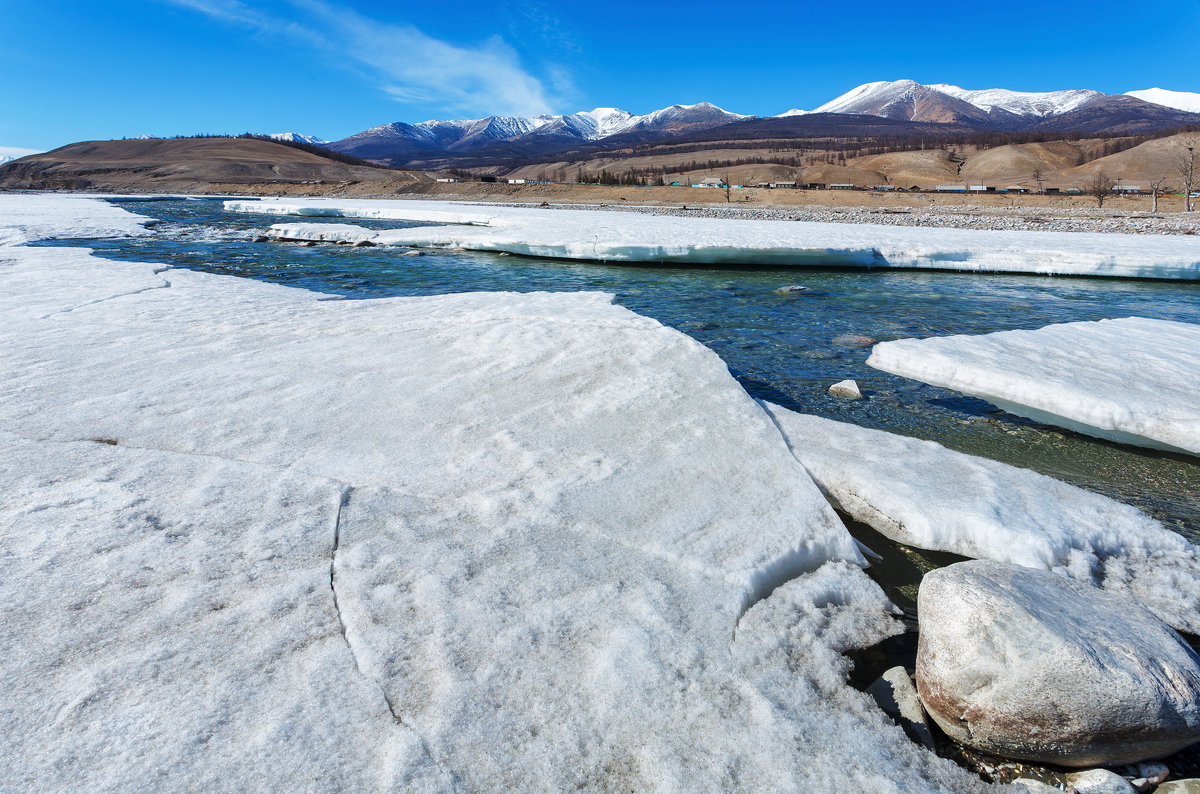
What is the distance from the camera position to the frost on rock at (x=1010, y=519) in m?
2.22

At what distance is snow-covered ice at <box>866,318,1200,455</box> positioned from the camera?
11.4 feet

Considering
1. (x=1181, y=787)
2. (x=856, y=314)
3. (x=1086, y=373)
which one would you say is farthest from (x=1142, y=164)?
(x=1181, y=787)

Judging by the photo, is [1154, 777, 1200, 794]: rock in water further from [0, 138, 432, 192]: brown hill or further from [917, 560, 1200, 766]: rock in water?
[0, 138, 432, 192]: brown hill

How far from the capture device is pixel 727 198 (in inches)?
1438

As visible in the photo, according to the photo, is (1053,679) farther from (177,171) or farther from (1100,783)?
(177,171)

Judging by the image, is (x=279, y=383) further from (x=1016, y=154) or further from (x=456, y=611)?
(x=1016, y=154)

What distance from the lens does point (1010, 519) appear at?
2.41 meters

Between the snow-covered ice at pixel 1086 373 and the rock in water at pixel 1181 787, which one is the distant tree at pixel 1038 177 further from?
the rock in water at pixel 1181 787

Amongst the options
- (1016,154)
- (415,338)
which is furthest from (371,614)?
(1016,154)

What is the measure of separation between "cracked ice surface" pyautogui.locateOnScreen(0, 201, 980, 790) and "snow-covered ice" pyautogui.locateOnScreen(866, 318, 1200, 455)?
2062mm

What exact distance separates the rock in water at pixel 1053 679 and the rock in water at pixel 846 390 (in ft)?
8.85

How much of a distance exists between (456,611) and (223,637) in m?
0.59

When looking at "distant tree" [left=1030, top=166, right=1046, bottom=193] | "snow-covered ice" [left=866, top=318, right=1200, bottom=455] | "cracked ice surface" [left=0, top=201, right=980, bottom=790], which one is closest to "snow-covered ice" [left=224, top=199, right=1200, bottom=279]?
"snow-covered ice" [left=866, top=318, right=1200, bottom=455]

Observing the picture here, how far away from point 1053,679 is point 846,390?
120 inches
